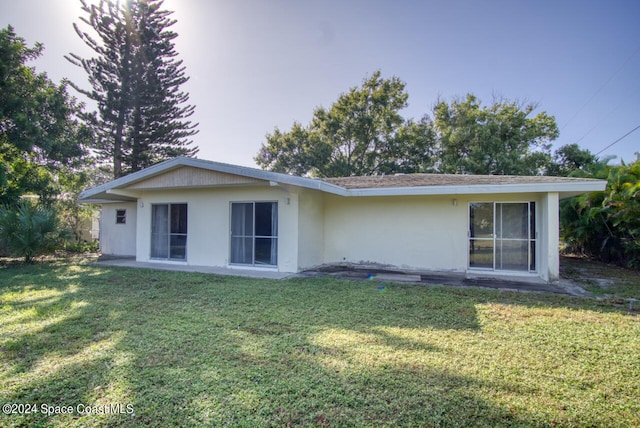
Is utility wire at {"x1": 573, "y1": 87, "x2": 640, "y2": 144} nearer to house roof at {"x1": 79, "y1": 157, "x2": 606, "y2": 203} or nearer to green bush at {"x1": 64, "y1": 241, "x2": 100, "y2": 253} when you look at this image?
house roof at {"x1": 79, "y1": 157, "x2": 606, "y2": 203}

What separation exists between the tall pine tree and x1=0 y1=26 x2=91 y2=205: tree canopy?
4.05 ft

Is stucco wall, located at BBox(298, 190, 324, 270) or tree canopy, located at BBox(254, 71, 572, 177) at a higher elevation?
tree canopy, located at BBox(254, 71, 572, 177)

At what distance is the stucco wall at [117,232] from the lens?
14.0 metres

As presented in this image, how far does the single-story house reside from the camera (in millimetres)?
8469

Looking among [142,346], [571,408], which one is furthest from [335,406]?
[142,346]

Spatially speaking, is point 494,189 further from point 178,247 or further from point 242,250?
point 178,247

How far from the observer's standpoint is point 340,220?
1068 centimetres

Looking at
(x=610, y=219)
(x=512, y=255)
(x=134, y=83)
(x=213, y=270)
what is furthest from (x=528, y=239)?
(x=134, y=83)

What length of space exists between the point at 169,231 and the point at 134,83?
13.3 metres

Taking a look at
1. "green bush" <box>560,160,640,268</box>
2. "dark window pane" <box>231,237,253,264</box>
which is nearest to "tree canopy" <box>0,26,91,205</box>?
"dark window pane" <box>231,237,253,264</box>

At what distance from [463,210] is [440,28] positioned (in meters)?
7.78

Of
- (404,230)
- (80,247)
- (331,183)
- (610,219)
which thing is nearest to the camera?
(331,183)

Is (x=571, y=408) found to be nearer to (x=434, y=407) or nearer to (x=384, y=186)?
(x=434, y=407)

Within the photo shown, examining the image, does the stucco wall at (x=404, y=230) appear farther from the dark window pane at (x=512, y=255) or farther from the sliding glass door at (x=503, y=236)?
the dark window pane at (x=512, y=255)
